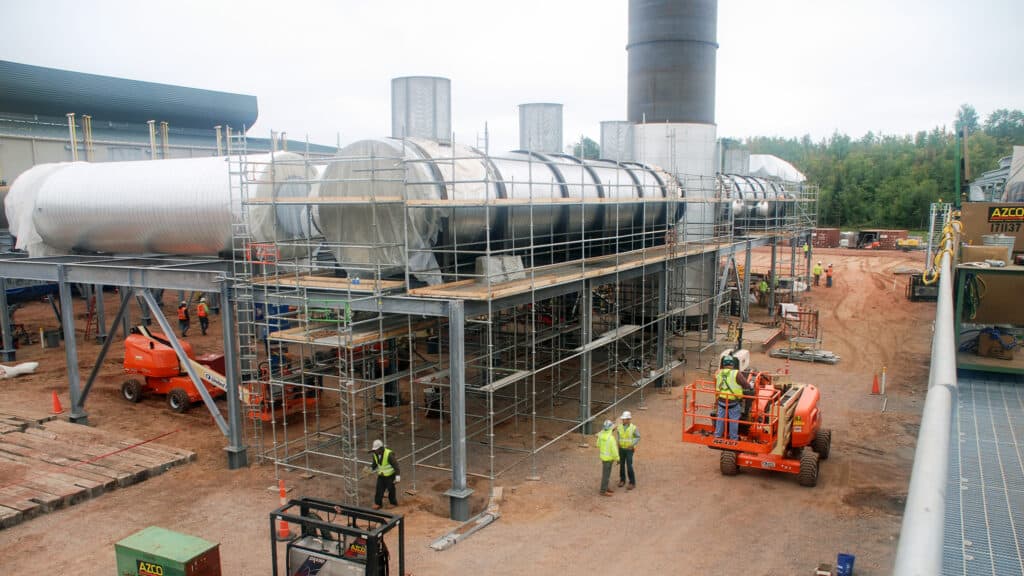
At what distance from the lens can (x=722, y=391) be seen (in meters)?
12.8

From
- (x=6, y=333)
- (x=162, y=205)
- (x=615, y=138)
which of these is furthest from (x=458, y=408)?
(x=6, y=333)

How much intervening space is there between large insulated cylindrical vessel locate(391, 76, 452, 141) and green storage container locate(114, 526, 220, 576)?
7.76 m

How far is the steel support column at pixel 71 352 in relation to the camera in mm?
16391

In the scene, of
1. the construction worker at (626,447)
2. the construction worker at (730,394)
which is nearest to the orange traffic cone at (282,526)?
the construction worker at (626,447)

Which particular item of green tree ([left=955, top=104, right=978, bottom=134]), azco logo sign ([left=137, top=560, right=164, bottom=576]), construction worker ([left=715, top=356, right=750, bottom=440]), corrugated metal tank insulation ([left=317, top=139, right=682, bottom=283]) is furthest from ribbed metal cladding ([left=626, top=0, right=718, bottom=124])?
green tree ([left=955, top=104, right=978, bottom=134])

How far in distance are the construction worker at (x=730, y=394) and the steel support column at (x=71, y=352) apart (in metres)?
13.7

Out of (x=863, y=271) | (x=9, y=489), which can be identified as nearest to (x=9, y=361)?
(x=9, y=489)

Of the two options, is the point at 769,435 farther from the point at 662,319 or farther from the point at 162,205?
the point at 162,205

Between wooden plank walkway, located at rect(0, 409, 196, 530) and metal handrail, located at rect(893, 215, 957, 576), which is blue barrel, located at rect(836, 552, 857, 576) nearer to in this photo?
metal handrail, located at rect(893, 215, 957, 576)

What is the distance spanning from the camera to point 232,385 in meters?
14.3

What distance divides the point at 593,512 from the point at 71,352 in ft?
40.0

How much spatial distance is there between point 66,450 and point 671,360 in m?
15.1

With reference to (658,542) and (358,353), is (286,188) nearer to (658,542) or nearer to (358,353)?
(358,353)

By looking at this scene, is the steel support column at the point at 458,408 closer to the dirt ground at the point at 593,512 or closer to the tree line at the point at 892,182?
the dirt ground at the point at 593,512
